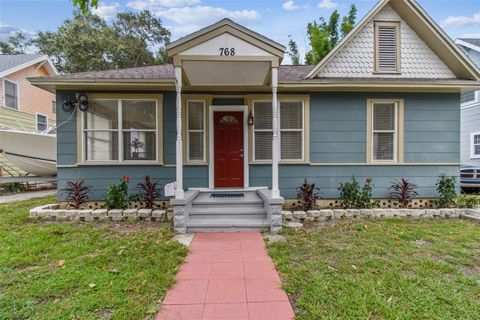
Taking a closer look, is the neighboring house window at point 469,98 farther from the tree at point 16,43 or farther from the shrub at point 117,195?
the tree at point 16,43

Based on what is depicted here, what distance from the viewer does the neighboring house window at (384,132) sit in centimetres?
648

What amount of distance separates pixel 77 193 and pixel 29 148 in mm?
5388

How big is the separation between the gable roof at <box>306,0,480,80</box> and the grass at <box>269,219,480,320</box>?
388 centimetres

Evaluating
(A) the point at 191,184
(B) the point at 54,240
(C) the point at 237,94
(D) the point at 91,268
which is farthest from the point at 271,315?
(C) the point at 237,94

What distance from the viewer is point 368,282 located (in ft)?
9.34

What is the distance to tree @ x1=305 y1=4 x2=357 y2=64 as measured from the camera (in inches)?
570

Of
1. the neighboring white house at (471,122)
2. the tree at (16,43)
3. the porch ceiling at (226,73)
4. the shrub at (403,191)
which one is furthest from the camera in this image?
the tree at (16,43)

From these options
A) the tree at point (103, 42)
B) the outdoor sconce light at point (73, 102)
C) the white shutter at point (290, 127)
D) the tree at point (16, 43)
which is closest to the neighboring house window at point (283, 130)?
the white shutter at point (290, 127)

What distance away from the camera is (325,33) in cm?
1504

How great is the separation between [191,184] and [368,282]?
4464 millimetres

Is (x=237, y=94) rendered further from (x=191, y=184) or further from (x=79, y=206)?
(x=79, y=206)

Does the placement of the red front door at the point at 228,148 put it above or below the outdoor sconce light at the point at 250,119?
below

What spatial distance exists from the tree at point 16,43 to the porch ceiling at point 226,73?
2641cm

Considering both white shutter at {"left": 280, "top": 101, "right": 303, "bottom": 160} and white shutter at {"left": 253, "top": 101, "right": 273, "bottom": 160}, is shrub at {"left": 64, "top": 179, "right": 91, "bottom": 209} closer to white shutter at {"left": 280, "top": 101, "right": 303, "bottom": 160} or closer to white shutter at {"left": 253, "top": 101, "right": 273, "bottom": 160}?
white shutter at {"left": 253, "top": 101, "right": 273, "bottom": 160}
